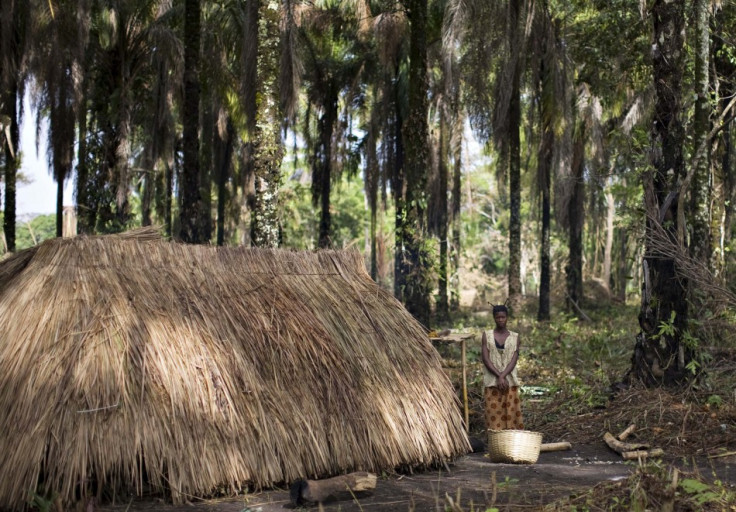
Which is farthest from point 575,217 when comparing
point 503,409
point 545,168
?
point 503,409

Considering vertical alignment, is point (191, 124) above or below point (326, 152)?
below

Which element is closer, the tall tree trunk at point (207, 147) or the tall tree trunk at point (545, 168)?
the tall tree trunk at point (545, 168)

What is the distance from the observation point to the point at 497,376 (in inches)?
346

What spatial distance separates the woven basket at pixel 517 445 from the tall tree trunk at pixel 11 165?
14471 mm

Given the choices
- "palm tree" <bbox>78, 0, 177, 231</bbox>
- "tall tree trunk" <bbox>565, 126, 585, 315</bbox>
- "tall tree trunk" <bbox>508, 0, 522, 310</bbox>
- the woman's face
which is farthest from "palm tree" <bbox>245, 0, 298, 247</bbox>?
"tall tree trunk" <bbox>565, 126, 585, 315</bbox>

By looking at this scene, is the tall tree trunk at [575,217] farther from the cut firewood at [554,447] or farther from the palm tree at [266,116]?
the cut firewood at [554,447]

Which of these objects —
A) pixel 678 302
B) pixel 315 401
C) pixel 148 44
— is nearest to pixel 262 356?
pixel 315 401

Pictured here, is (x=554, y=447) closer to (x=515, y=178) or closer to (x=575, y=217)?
(x=515, y=178)

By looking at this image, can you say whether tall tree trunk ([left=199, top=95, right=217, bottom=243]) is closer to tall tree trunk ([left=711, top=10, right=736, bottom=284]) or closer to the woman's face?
tall tree trunk ([left=711, top=10, right=736, bottom=284])

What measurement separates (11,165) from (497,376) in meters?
16.2

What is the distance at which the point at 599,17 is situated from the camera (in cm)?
1634

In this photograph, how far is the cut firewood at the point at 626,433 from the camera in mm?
8920

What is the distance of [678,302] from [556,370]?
363 centimetres

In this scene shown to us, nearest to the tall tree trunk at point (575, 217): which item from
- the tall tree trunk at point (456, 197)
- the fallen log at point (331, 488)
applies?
the tall tree trunk at point (456, 197)
